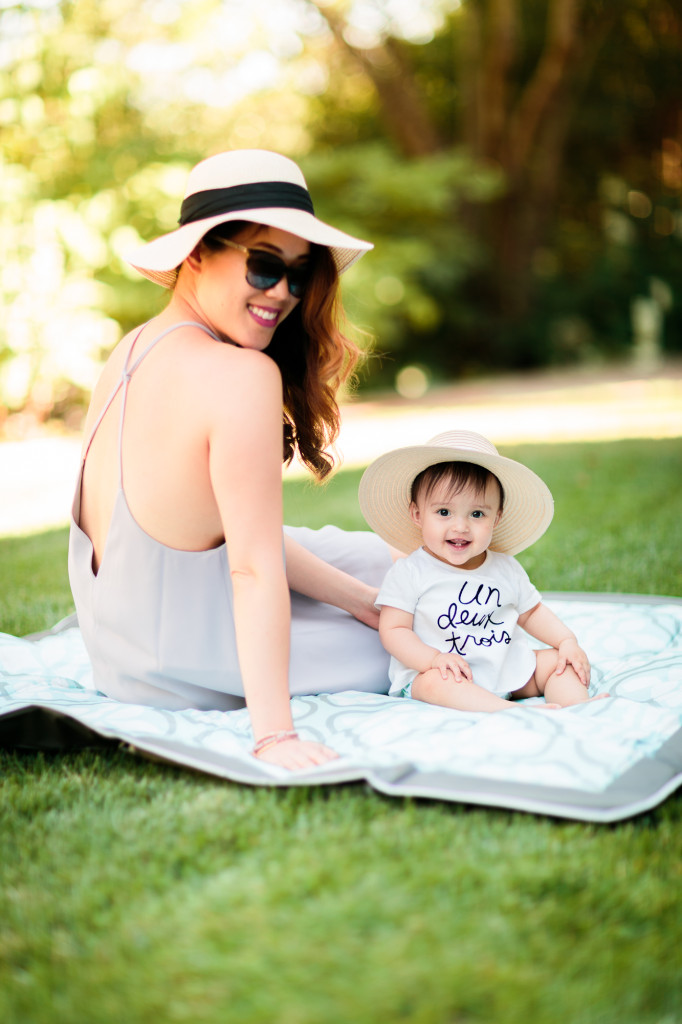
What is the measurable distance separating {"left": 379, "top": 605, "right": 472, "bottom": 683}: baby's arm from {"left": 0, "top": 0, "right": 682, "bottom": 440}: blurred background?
8.46m

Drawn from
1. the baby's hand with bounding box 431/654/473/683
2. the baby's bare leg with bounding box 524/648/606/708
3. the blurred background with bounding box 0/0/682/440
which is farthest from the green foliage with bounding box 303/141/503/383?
the baby's hand with bounding box 431/654/473/683

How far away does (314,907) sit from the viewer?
155 cm

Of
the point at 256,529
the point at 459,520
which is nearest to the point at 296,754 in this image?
the point at 256,529

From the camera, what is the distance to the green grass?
1366mm

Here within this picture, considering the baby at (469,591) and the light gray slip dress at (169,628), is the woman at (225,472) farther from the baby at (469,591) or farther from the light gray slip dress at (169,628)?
the baby at (469,591)

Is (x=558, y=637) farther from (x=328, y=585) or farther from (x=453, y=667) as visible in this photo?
(x=328, y=585)

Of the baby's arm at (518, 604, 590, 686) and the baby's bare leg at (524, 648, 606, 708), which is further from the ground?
the baby's arm at (518, 604, 590, 686)

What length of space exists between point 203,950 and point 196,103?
16189 mm

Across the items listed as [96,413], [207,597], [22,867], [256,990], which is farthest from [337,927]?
[96,413]

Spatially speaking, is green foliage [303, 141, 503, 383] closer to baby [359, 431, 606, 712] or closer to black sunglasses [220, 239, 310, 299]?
baby [359, 431, 606, 712]

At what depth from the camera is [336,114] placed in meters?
21.0

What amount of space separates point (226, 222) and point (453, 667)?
124 cm

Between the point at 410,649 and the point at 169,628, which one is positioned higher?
the point at 169,628

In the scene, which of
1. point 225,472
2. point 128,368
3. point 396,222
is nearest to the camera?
point 225,472
